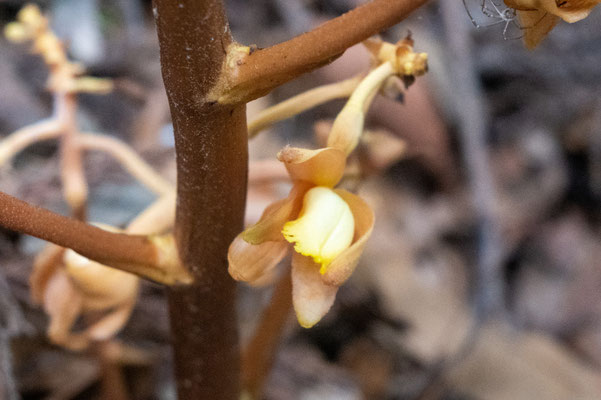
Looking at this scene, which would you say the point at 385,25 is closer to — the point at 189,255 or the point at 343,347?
the point at 189,255

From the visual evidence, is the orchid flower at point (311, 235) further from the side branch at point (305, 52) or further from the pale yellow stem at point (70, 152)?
the pale yellow stem at point (70, 152)

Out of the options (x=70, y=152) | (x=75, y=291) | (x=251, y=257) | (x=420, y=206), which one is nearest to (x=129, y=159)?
(x=70, y=152)

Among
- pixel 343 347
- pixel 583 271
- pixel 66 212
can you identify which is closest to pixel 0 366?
pixel 66 212

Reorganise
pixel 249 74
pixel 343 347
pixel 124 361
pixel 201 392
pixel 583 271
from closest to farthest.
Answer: pixel 249 74 → pixel 201 392 → pixel 124 361 → pixel 343 347 → pixel 583 271

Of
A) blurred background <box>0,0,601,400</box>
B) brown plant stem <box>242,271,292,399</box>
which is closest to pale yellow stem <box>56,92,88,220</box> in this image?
blurred background <box>0,0,601,400</box>

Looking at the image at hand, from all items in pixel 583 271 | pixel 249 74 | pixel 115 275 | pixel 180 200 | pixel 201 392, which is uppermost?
pixel 249 74

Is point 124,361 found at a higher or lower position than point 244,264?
lower

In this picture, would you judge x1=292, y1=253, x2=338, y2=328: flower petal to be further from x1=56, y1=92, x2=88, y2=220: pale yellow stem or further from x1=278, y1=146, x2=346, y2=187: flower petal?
x1=56, y1=92, x2=88, y2=220: pale yellow stem
